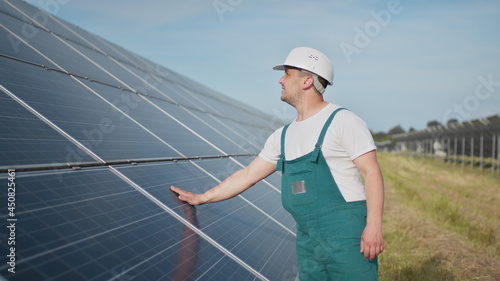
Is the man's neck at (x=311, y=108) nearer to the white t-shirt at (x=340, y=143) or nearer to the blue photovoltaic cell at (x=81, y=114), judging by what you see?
the white t-shirt at (x=340, y=143)

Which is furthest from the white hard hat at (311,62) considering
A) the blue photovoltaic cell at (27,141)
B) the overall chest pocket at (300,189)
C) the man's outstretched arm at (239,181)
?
the blue photovoltaic cell at (27,141)

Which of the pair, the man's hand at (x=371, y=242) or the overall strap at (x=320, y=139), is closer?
the man's hand at (x=371, y=242)

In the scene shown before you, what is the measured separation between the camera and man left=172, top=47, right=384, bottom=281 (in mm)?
3234

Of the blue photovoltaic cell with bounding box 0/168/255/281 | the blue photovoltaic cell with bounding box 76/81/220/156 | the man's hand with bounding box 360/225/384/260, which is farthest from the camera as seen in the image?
the blue photovoltaic cell with bounding box 76/81/220/156

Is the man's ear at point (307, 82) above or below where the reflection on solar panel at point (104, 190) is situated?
above

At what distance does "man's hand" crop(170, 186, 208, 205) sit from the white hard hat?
1.36m

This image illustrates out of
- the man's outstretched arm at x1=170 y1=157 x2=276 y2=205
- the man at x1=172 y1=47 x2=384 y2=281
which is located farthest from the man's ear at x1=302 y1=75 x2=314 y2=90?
the man's outstretched arm at x1=170 y1=157 x2=276 y2=205

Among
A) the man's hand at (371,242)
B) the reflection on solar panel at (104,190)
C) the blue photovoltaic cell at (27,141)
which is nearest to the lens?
the reflection on solar panel at (104,190)

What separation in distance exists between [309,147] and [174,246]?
1.28 meters

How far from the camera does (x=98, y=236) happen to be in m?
2.49

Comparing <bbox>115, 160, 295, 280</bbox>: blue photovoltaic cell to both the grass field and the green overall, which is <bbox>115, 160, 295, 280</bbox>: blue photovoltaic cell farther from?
the grass field

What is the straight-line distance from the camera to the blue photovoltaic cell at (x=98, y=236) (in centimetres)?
213

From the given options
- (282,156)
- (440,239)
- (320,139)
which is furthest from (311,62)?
(440,239)

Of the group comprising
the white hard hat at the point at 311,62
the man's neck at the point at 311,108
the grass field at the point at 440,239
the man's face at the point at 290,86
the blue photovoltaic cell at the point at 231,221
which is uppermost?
the white hard hat at the point at 311,62
